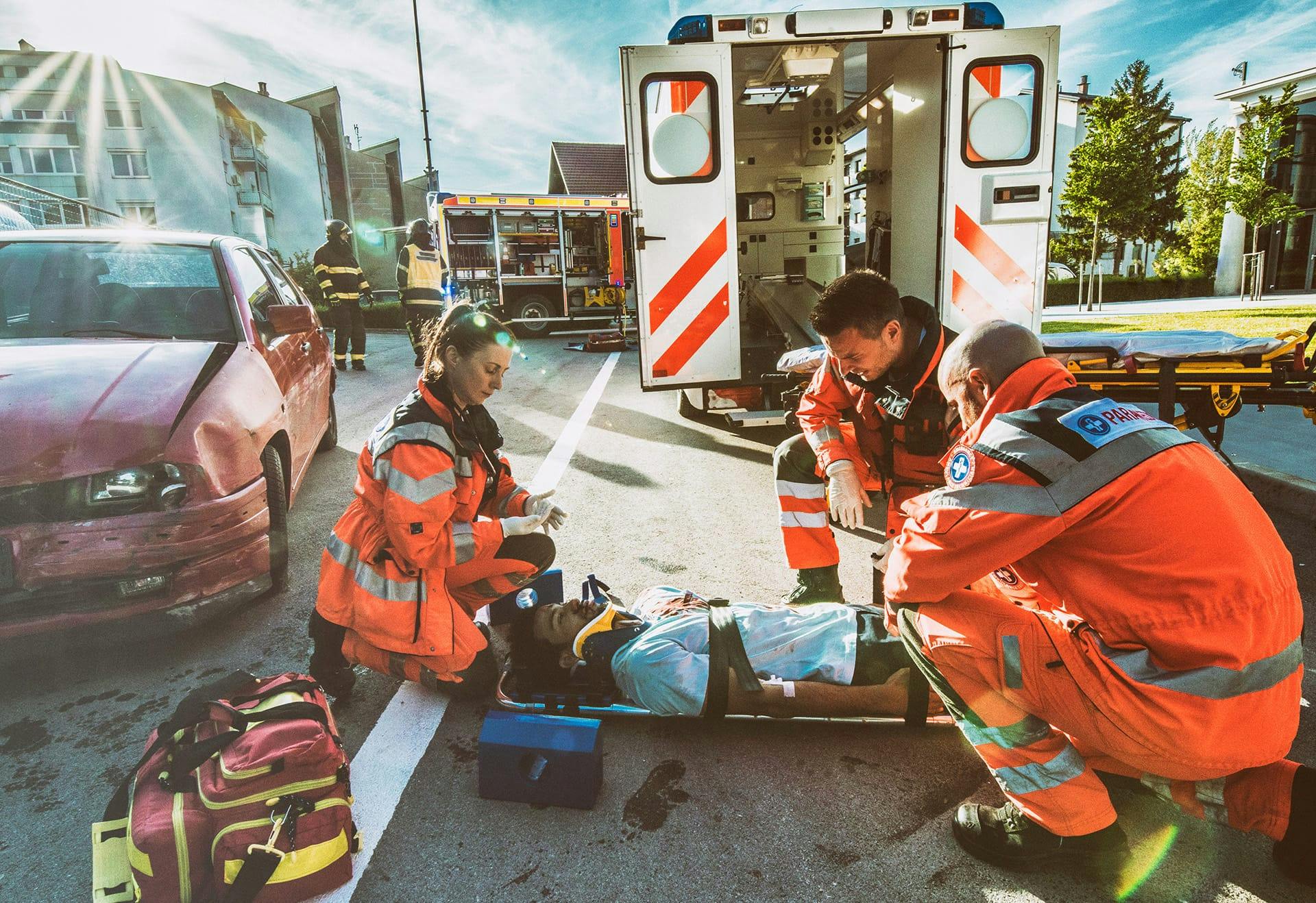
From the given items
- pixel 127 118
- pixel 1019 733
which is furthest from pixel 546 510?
pixel 127 118

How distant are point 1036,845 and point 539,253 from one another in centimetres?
1456

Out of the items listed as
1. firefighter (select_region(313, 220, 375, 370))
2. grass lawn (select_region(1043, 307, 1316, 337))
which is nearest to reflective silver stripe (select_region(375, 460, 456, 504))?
firefighter (select_region(313, 220, 375, 370))

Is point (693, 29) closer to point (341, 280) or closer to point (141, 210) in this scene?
point (341, 280)

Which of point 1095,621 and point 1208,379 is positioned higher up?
point 1208,379

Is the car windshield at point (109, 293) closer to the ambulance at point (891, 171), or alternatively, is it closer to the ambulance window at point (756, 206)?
the ambulance at point (891, 171)

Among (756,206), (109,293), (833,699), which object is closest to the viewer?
(833,699)

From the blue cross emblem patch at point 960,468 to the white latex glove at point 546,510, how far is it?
1.35 m

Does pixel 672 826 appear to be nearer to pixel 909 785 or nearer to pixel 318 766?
pixel 909 785

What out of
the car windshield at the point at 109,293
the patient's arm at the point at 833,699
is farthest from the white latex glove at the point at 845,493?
the car windshield at the point at 109,293

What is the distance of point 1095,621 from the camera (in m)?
1.64

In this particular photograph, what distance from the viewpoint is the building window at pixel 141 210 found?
30.6 m

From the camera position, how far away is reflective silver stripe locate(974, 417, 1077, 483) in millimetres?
1521

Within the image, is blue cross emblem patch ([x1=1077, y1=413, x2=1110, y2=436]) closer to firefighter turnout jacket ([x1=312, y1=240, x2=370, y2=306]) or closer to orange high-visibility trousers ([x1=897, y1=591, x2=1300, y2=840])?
orange high-visibility trousers ([x1=897, y1=591, x2=1300, y2=840])

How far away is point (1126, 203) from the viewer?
63.6 ft
